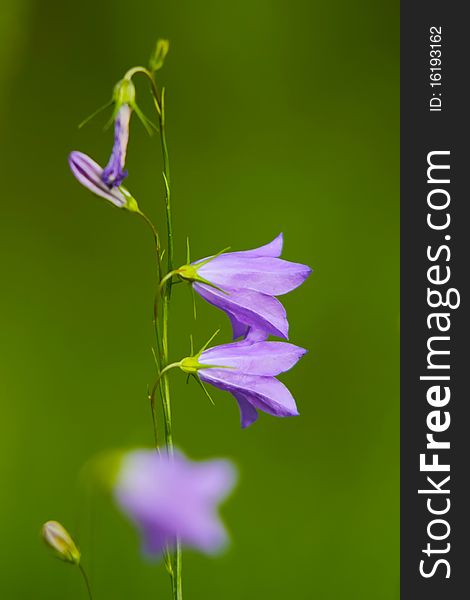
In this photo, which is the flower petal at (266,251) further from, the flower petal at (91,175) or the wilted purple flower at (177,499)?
the wilted purple flower at (177,499)

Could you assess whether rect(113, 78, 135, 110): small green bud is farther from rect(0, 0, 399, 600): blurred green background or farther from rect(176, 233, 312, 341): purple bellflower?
rect(0, 0, 399, 600): blurred green background

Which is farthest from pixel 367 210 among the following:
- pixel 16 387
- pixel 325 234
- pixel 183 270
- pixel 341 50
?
pixel 183 270

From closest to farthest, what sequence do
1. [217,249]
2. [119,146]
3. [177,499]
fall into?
[177,499], [119,146], [217,249]

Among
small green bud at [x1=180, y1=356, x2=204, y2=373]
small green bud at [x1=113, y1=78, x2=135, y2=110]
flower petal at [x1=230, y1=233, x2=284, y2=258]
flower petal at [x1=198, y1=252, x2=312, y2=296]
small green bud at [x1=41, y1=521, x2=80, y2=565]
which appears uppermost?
small green bud at [x1=113, y1=78, x2=135, y2=110]

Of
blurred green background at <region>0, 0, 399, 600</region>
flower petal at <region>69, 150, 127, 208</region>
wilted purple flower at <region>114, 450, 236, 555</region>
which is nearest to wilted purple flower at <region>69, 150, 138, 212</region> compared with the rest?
flower petal at <region>69, 150, 127, 208</region>

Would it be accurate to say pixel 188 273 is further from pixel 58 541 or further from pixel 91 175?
pixel 58 541

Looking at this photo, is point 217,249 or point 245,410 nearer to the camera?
point 245,410

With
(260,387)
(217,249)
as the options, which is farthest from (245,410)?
(217,249)

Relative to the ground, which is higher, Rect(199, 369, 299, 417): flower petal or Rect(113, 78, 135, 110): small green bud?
Rect(113, 78, 135, 110): small green bud
